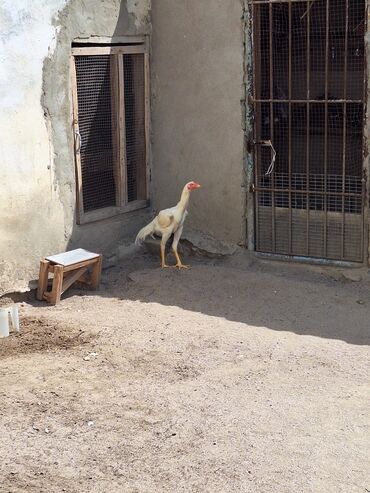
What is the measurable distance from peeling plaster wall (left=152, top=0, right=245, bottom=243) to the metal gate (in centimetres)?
24

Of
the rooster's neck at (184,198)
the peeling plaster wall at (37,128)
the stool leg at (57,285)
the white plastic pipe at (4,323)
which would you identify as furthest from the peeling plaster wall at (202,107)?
the white plastic pipe at (4,323)

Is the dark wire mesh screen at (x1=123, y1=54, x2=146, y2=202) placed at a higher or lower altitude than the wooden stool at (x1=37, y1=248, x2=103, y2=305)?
higher

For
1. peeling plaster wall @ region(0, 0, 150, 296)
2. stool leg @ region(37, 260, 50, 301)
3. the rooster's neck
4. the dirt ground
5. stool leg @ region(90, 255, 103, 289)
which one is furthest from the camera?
the rooster's neck

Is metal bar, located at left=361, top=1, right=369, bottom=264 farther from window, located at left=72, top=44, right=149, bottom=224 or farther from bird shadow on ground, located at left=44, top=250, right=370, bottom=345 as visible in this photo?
window, located at left=72, top=44, right=149, bottom=224

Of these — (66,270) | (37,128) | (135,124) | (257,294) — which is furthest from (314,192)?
(37,128)

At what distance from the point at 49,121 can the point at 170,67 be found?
5.40 feet

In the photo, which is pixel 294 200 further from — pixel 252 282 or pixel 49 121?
pixel 49 121

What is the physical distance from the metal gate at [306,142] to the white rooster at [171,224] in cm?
76

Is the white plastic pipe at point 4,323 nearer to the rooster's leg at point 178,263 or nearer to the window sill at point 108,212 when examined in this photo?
the window sill at point 108,212

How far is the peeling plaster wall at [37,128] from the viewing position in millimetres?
7781

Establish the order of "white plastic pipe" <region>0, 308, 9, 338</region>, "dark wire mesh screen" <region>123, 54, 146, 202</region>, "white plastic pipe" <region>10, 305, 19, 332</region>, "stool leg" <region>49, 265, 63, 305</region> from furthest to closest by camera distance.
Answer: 1. "dark wire mesh screen" <region>123, 54, 146, 202</region>
2. "stool leg" <region>49, 265, 63, 305</region>
3. "white plastic pipe" <region>10, 305, 19, 332</region>
4. "white plastic pipe" <region>0, 308, 9, 338</region>

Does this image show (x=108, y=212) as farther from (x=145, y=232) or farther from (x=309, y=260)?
(x=309, y=260)

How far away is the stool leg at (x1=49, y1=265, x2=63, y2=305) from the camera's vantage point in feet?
26.0

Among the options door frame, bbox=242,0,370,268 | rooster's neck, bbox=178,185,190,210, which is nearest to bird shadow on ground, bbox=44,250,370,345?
door frame, bbox=242,0,370,268
